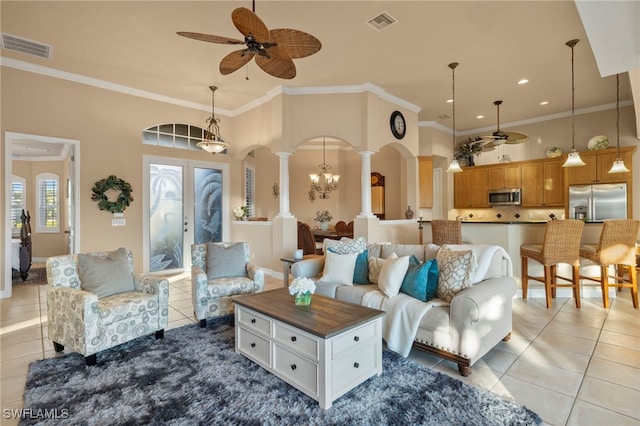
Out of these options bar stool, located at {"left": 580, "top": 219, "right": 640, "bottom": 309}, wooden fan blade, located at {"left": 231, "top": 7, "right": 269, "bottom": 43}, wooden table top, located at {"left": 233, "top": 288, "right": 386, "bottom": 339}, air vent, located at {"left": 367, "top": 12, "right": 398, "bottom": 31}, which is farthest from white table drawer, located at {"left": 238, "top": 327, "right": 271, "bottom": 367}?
bar stool, located at {"left": 580, "top": 219, "right": 640, "bottom": 309}

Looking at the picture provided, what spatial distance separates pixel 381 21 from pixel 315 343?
11.5ft

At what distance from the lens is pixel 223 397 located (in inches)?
83.8

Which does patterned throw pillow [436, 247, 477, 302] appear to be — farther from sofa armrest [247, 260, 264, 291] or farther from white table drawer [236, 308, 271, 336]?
sofa armrest [247, 260, 264, 291]

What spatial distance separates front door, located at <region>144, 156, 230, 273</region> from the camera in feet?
19.5

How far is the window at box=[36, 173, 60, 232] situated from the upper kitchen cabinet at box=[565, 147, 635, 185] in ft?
40.1

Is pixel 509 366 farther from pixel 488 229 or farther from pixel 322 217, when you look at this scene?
pixel 322 217

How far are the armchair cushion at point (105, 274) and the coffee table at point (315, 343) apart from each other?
133 centimetres

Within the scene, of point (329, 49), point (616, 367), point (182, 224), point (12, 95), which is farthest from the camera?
point (182, 224)

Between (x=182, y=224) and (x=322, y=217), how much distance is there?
11.0 feet

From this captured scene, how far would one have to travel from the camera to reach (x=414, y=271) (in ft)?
9.41

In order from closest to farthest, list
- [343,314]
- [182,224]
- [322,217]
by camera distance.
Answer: [343,314] → [182,224] → [322,217]

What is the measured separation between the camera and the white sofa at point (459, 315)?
2375 millimetres

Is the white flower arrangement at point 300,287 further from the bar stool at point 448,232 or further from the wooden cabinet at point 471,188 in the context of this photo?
the wooden cabinet at point 471,188

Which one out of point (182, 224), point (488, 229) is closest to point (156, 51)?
point (182, 224)
